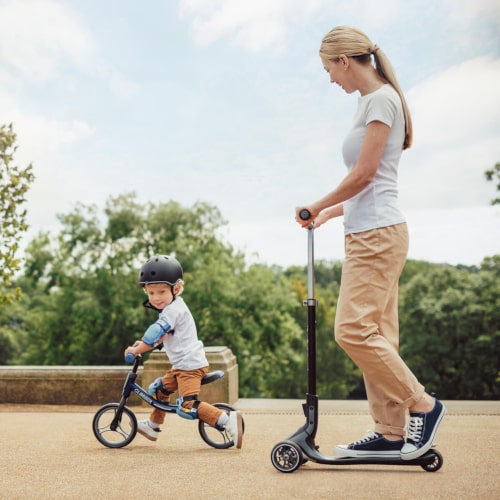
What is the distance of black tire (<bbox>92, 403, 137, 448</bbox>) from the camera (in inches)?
201

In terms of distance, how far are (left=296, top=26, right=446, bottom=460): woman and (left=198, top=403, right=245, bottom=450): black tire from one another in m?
1.25

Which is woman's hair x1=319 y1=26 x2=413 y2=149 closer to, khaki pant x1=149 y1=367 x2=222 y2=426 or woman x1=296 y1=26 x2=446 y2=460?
woman x1=296 y1=26 x2=446 y2=460

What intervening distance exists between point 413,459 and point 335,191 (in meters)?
1.41

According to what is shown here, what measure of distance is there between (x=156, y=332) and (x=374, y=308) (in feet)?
5.39

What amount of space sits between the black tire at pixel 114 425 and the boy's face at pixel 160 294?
756mm

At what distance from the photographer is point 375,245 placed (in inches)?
149

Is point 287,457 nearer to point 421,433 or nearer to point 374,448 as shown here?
point 374,448

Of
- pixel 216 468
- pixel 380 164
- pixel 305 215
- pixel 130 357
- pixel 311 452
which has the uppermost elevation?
pixel 380 164

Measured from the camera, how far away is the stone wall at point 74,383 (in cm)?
804

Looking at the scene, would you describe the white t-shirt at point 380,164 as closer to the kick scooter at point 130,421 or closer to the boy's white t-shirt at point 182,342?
the boy's white t-shirt at point 182,342

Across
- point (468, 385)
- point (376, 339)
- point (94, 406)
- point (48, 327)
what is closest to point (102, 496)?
point (376, 339)

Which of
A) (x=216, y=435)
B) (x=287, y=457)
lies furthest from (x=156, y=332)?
(x=287, y=457)

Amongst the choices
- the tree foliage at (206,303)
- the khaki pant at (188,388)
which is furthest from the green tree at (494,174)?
the khaki pant at (188,388)

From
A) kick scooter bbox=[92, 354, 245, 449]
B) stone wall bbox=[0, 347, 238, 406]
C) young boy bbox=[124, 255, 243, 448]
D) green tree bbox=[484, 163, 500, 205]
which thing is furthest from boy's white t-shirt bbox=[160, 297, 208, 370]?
green tree bbox=[484, 163, 500, 205]
